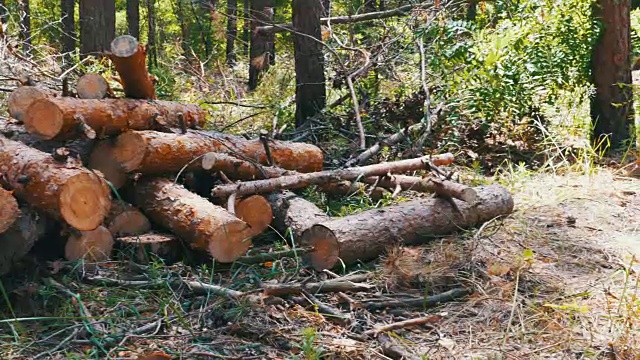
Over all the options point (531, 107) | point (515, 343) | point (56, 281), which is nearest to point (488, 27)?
point (531, 107)

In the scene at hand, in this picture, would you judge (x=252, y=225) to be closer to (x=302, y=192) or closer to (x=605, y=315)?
(x=302, y=192)

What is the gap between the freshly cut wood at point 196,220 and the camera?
14.3ft

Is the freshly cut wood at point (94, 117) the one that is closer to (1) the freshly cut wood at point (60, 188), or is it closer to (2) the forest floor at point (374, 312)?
(1) the freshly cut wood at point (60, 188)

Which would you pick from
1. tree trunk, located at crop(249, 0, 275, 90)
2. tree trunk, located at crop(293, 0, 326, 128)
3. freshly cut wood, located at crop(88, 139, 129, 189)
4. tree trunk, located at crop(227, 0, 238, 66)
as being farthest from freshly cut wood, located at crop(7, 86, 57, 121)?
tree trunk, located at crop(227, 0, 238, 66)

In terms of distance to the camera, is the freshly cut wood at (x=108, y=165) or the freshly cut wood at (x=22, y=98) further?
the freshly cut wood at (x=22, y=98)

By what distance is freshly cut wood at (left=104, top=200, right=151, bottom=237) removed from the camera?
4.66 metres

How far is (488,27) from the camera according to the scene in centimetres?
800

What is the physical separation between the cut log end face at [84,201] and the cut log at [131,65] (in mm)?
1408

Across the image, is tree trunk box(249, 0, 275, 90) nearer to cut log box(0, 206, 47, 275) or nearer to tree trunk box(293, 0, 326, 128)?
tree trunk box(293, 0, 326, 128)

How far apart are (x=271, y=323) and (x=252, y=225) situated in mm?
1141

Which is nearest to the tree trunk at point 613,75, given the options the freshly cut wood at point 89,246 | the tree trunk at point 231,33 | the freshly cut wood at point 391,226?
the freshly cut wood at point 391,226

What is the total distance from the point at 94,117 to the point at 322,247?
5.81ft

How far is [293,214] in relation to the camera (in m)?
4.91

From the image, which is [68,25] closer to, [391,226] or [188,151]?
[188,151]
